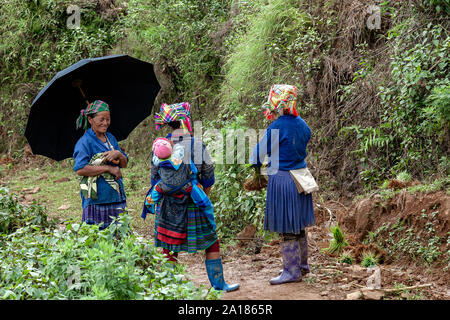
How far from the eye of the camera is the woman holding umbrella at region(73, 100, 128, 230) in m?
4.67

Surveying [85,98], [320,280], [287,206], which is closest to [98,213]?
[85,98]

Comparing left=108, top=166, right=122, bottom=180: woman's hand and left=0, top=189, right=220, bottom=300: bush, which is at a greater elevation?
left=108, top=166, right=122, bottom=180: woman's hand

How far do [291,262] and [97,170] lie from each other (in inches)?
76.1

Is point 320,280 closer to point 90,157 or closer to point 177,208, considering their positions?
point 177,208

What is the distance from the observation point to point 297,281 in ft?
16.2

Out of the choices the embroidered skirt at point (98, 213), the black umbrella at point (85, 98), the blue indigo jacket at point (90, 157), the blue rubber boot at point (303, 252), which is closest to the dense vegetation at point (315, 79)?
the embroidered skirt at point (98, 213)

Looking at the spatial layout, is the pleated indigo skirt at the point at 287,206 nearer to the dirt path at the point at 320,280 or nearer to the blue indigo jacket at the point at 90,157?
the dirt path at the point at 320,280

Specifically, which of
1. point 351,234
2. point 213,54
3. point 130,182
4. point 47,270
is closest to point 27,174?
point 130,182

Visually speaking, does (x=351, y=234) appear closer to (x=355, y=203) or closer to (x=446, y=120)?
(x=355, y=203)

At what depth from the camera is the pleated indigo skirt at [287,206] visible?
4.84 metres

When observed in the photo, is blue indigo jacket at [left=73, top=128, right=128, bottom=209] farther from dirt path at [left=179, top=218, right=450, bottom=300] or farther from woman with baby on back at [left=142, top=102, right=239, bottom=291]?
dirt path at [left=179, top=218, right=450, bottom=300]

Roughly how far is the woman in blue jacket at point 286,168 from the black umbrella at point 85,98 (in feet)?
4.50

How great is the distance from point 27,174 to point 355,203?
28.6 ft

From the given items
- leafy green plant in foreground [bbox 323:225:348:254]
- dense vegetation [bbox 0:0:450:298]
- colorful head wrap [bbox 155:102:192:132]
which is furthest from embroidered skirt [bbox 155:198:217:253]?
leafy green plant in foreground [bbox 323:225:348:254]
